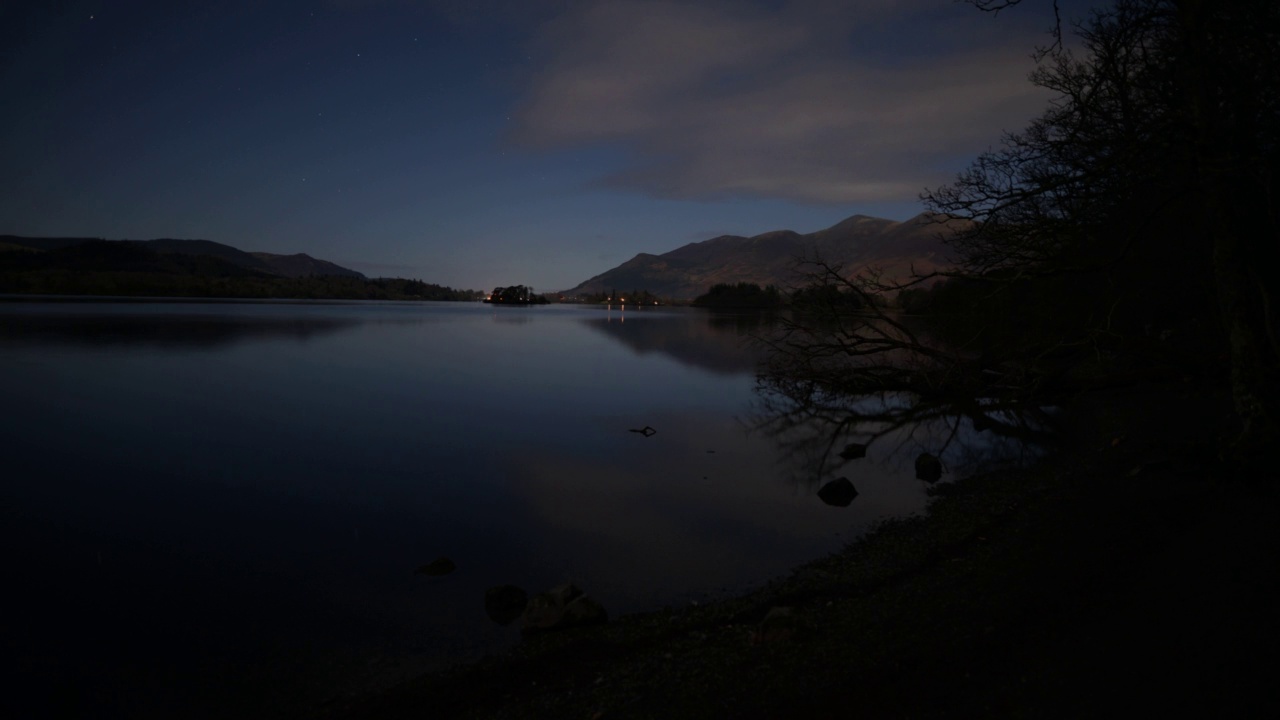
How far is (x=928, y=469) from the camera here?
10.1m

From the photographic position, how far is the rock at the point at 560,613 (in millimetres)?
5106

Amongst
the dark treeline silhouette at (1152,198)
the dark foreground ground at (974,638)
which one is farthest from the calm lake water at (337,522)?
the dark treeline silhouette at (1152,198)

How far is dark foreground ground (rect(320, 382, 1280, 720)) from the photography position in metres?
3.45

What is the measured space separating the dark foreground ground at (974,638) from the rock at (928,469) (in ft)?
10.4

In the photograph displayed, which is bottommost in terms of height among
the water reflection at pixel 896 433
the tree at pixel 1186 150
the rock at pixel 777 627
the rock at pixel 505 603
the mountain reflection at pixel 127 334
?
the water reflection at pixel 896 433

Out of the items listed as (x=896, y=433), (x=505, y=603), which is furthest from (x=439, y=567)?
(x=896, y=433)

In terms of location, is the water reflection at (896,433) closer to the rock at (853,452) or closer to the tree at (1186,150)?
the rock at (853,452)

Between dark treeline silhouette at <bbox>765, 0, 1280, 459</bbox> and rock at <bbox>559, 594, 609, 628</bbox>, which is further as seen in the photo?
dark treeline silhouette at <bbox>765, 0, 1280, 459</bbox>

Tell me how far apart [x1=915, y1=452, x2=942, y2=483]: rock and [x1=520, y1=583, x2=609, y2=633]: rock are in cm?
664

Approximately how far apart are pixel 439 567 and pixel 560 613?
6.72 feet

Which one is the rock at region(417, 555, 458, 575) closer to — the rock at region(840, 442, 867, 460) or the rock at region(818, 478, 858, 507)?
the rock at region(818, 478, 858, 507)

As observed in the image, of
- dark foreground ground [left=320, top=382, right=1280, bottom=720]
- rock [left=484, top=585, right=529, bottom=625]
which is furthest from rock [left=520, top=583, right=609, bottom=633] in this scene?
rock [left=484, top=585, right=529, bottom=625]

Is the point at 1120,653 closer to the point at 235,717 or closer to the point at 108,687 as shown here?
the point at 235,717

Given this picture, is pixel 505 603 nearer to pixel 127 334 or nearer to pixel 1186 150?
pixel 1186 150
